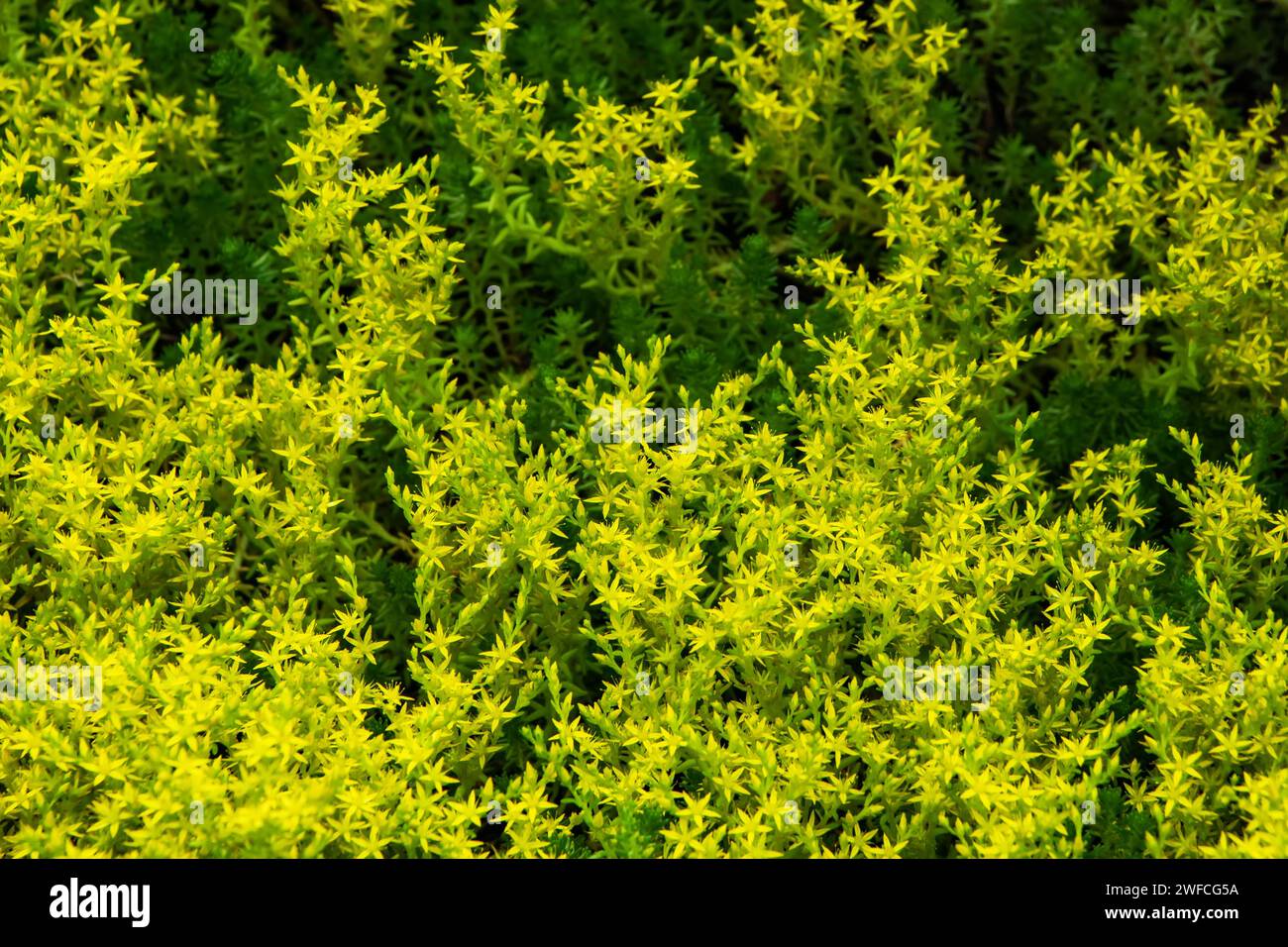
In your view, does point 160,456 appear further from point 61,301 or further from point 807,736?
→ point 807,736

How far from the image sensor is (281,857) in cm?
257

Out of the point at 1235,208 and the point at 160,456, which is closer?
the point at 160,456

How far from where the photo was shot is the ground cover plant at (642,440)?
2770 millimetres

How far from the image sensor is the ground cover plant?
277 centimetres

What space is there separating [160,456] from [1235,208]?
257 centimetres

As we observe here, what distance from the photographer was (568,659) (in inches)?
123

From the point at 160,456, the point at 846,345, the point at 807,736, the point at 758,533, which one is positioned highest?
the point at 846,345

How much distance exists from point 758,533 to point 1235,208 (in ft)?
4.73

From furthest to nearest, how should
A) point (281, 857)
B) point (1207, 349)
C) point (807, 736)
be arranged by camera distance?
1. point (1207, 349)
2. point (807, 736)
3. point (281, 857)

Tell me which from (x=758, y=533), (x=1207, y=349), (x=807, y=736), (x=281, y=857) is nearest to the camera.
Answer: (x=281, y=857)

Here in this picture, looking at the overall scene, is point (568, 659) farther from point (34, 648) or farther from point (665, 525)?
point (34, 648)

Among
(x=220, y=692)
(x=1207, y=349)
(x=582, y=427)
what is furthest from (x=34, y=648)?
(x=1207, y=349)

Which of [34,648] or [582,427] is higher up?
[582,427]

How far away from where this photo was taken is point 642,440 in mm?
3078
